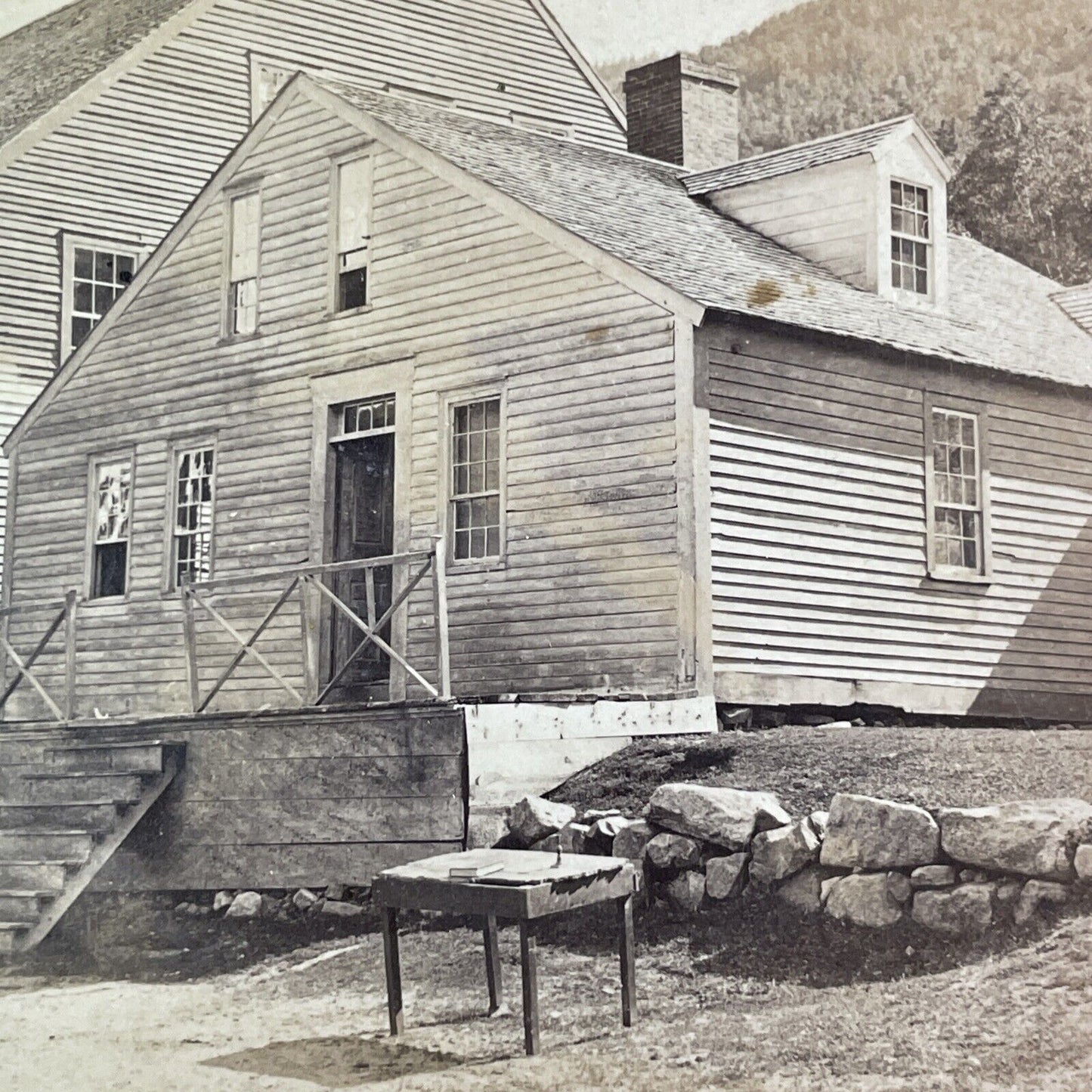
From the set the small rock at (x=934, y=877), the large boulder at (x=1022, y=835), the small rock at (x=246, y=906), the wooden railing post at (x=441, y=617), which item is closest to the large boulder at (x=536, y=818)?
the wooden railing post at (x=441, y=617)

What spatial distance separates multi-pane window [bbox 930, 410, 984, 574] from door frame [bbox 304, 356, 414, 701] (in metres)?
4.42

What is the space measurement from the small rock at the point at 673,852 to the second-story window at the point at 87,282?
11190 millimetres

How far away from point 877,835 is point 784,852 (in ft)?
1.75

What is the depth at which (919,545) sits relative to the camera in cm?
1312

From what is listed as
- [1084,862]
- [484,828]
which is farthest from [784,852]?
[484,828]

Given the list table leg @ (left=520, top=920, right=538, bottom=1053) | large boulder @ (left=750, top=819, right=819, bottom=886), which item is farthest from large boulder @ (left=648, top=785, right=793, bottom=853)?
table leg @ (left=520, top=920, right=538, bottom=1053)

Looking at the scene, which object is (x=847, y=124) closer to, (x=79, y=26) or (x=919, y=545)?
(x=919, y=545)

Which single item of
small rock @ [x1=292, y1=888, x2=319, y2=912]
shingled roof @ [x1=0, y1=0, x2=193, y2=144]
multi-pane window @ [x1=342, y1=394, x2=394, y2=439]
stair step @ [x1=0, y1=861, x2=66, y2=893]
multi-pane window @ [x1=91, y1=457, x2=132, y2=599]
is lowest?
small rock @ [x1=292, y1=888, x2=319, y2=912]

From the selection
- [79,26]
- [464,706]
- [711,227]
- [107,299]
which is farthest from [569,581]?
[79,26]

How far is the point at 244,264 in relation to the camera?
48.2 ft

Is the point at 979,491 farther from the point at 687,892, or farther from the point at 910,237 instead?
the point at 687,892

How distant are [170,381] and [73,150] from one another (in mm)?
3791

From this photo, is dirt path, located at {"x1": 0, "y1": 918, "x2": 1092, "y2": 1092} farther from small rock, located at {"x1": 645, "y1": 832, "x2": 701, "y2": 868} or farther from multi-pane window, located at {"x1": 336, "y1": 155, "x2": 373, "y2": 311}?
multi-pane window, located at {"x1": 336, "y1": 155, "x2": 373, "y2": 311}

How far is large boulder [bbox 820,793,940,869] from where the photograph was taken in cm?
709
